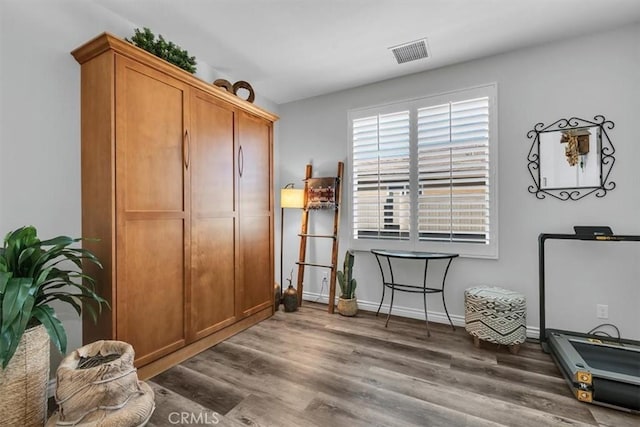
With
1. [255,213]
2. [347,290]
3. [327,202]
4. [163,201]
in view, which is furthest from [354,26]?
[347,290]

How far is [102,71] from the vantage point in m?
1.86

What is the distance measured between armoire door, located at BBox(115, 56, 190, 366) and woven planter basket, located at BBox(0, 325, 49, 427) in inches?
17.2

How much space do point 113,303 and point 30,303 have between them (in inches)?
22.4

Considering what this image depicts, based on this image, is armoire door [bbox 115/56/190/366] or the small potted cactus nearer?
armoire door [bbox 115/56/190/366]

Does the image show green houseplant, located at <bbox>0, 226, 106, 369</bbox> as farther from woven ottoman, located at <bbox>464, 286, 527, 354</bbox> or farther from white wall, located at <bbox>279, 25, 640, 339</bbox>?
white wall, located at <bbox>279, 25, 640, 339</bbox>

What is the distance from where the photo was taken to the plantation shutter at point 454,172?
2.87m

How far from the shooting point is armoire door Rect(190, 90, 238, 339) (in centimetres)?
237

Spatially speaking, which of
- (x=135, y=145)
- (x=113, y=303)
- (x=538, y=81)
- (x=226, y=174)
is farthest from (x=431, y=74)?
(x=113, y=303)

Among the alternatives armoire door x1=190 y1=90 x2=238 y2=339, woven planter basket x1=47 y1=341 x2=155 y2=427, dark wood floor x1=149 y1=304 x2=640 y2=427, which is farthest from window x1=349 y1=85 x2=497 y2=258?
woven planter basket x1=47 y1=341 x2=155 y2=427

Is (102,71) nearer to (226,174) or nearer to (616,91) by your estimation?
(226,174)

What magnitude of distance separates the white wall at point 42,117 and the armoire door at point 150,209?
0.40 m

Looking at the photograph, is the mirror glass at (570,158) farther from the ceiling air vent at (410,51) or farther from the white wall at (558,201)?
the ceiling air vent at (410,51)

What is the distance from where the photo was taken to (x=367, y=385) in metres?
1.98

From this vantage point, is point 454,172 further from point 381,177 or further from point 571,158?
point 571,158
